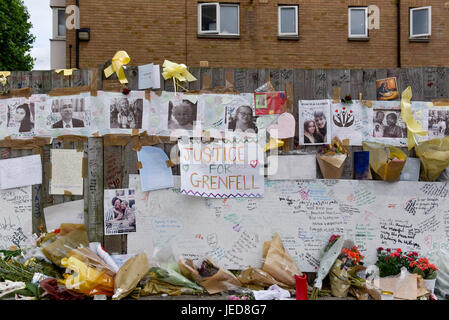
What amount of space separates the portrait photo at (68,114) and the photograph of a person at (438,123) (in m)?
3.71

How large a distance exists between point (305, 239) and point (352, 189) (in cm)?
74

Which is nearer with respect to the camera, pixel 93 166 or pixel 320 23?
pixel 93 166

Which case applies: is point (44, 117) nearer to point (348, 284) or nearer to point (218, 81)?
point (218, 81)

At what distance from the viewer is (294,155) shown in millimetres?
3969

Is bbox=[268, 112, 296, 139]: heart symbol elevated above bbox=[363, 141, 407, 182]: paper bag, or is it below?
above

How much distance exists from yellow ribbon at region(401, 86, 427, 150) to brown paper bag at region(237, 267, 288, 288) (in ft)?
6.67

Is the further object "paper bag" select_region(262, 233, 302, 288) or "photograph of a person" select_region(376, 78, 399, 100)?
"photograph of a person" select_region(376, 78, 399, 100)

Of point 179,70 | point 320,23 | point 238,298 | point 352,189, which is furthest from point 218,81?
point 320,23

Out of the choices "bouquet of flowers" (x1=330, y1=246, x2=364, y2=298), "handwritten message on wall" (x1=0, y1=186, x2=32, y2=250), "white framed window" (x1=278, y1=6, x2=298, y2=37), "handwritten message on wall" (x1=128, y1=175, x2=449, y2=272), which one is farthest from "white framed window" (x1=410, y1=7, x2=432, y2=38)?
"handwritten message on wall" (x1=0, y1=186, x2=32, y2=250)

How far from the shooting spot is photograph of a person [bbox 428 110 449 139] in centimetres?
402

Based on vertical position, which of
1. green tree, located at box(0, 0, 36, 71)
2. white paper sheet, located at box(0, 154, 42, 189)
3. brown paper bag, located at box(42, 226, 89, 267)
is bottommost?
brown paper bag, located at box(42, 226, 89, 267)

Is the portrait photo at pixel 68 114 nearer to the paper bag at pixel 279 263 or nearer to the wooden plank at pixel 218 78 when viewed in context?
the wooden plank at pixel 218 78

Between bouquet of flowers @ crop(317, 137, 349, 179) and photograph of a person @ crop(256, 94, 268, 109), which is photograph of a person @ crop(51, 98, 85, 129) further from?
bouquet of flowers @ crop(317, 137, 349, 179)

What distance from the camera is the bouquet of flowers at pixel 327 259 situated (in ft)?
11.9
